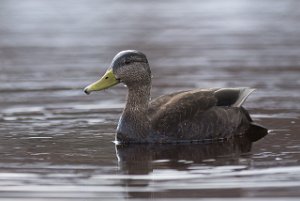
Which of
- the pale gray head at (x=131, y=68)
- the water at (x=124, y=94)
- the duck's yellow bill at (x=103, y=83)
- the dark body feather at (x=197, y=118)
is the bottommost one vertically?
the water at (x=124, y=94)

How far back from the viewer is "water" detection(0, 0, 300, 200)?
30.1 ft

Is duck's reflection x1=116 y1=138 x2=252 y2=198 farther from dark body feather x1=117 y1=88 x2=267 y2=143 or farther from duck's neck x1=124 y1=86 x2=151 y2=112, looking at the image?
duck's neck x1=124 y1=86 x2=151 y2=112

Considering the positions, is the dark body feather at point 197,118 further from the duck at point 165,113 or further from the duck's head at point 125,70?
the duck's head at point 125,70

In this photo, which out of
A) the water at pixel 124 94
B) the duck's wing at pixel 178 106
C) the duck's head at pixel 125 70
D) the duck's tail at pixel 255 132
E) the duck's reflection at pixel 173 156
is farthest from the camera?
the duck's tail at pixel 255 132

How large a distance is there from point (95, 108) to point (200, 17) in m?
14.2

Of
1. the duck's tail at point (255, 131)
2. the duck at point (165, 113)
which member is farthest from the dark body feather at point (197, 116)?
the duck's tail at point (255, 131)

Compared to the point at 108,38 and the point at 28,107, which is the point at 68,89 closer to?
the point at 28,107

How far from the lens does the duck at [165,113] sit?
11.4 metres

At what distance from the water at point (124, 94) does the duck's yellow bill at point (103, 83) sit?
592mm

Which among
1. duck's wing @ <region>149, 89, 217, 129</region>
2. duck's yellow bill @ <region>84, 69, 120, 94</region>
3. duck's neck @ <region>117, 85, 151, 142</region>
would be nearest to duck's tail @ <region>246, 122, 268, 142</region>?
duck's wing @ <region>149, 89, 217, 129</region>

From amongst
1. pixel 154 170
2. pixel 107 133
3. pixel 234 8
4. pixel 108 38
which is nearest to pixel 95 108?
pixel 107 133

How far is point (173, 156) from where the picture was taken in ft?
34.9

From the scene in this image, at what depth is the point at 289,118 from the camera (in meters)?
12.6

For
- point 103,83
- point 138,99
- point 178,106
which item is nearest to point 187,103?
point 178,106
